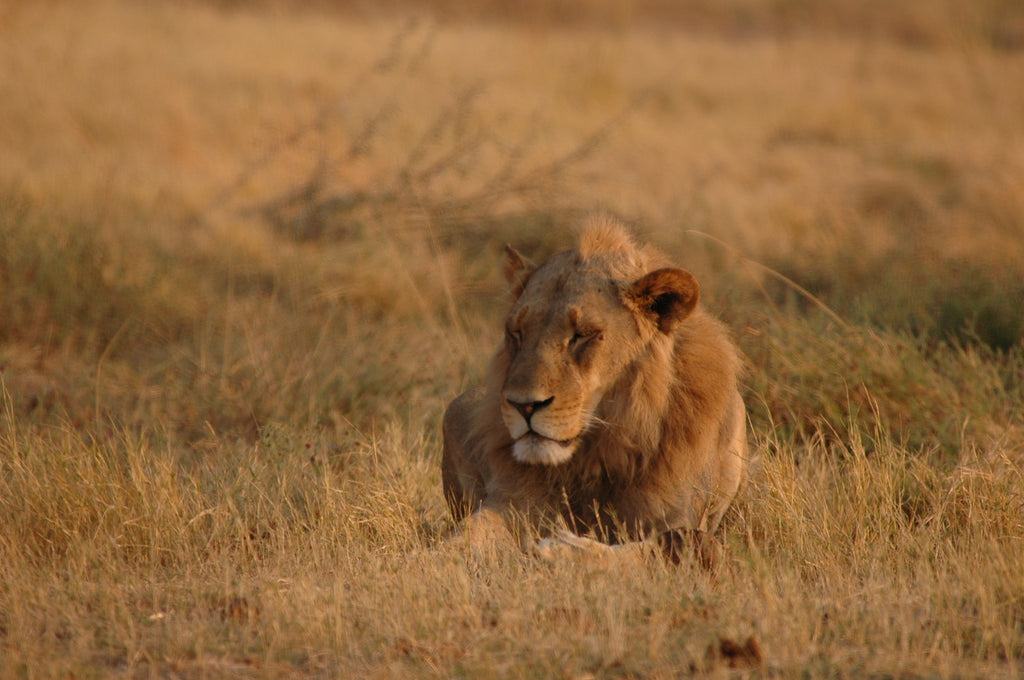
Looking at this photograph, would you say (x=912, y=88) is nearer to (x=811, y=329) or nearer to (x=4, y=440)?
(x=811, y=329)

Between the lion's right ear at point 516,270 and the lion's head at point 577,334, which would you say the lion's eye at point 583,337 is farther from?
the lion's right ear at point 516,270

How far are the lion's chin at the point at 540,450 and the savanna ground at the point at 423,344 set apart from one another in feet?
1.23

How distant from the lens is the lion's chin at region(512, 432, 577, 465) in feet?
13.3

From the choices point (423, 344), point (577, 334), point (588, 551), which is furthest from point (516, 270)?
point (423, 344)

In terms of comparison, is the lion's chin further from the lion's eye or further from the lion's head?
the lion's eye

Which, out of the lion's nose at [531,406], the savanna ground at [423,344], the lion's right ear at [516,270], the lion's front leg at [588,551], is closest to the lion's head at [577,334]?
the lion's nose at [531,406]

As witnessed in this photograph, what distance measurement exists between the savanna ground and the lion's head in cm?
50

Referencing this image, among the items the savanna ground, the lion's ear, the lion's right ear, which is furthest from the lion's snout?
the lion's right ear

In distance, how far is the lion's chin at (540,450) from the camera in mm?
4051

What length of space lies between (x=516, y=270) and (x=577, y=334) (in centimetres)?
59

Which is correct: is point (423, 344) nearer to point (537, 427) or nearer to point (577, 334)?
point (577, 334)

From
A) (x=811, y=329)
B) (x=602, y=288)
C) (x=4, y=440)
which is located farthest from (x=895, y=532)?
(x=4, y=440)

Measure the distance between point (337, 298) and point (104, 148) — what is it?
15.4ft

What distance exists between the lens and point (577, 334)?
4148mm
